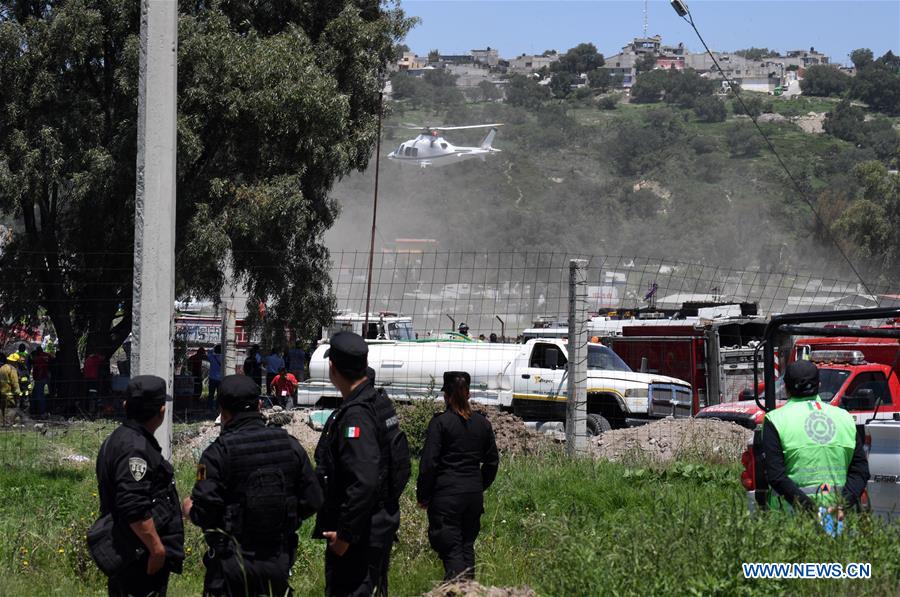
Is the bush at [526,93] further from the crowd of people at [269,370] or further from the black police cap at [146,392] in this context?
the black police cap at [146,392]

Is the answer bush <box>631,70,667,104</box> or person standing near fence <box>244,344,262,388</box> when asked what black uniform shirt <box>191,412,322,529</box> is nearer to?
person standing near fence <box>244,344,262,388</box>

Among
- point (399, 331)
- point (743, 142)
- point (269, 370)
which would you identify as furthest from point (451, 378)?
point (743, 142)

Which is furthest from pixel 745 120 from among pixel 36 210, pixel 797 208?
pixel 36 210

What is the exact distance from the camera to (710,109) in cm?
16725

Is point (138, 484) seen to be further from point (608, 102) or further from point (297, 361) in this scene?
point (608, 102)

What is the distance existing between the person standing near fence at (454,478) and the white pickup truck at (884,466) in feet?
8.49

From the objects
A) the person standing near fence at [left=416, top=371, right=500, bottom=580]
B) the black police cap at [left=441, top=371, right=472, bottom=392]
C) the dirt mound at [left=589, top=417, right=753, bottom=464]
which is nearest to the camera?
the person standing near fence at [left=416, top=371, right=500, bottom=580]

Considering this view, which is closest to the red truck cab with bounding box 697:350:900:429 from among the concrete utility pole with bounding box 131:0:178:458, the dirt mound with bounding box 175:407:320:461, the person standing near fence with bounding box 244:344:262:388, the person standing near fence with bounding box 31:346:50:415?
the dirt mound with bounding box 175:407:320:461

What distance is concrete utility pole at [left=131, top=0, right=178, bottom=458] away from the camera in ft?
25.0

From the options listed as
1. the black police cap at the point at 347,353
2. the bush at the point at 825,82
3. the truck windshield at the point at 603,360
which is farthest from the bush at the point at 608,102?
the black police cap at the point at 347,353

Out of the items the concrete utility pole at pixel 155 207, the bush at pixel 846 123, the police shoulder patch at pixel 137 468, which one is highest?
the bush at pixel 846 123

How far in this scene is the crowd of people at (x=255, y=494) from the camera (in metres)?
4.99

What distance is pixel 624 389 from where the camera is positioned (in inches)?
737

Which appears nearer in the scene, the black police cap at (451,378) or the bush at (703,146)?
the black police cap at (451,378)
